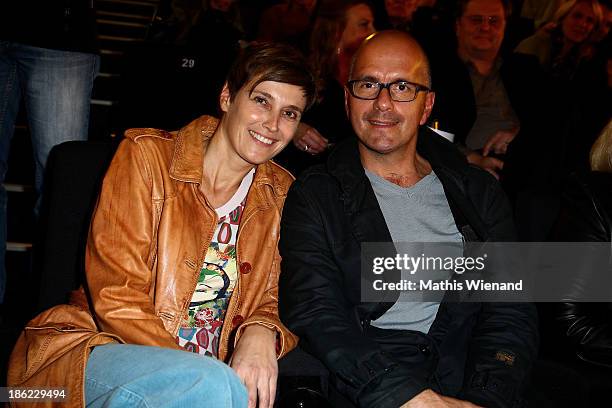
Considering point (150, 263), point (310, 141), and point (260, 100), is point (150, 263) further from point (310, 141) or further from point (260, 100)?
point (310, 141)

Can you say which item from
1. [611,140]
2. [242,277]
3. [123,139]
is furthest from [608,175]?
[123,139]

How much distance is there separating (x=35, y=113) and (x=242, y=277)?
4.06 feet

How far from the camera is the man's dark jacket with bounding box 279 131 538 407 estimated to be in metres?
1.95

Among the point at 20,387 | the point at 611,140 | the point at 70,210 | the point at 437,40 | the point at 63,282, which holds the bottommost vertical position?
the point at 20,387

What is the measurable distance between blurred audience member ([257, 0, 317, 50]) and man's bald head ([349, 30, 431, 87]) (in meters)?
2.16

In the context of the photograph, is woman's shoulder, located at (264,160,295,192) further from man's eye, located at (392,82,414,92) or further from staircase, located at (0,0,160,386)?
staircase, located at (0,0,160,386)

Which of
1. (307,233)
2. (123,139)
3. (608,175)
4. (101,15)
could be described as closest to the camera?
(123,139)

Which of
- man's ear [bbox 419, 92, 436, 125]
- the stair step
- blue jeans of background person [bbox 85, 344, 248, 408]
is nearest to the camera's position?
blue jeans of background person [bbox 85, 344, 248, 408]

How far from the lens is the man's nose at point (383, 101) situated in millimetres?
2316

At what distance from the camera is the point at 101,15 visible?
7.13m

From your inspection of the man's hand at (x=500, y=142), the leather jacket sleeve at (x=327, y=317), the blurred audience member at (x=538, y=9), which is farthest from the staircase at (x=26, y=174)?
the blurred audience member at (x=538, y=9)

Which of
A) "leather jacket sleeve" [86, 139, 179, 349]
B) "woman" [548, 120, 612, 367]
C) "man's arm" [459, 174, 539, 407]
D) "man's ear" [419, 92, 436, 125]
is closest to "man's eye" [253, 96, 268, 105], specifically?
"leather jacket sleeve" [86, 139, 179, 349]

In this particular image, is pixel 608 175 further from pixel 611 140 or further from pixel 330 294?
pixel 330 294

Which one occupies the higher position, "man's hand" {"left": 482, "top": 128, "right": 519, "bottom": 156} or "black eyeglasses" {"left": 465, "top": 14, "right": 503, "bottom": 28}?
"black eyeglasses" {"left": 465, "top": 14, "right": 503, "bottom": 28}
